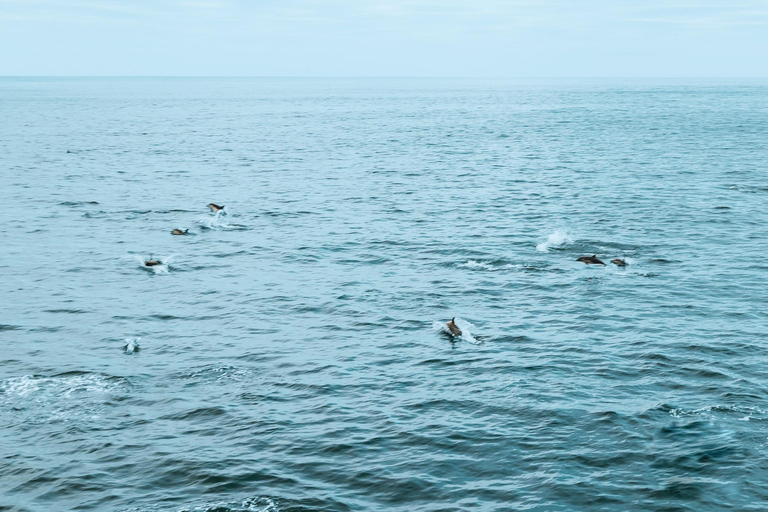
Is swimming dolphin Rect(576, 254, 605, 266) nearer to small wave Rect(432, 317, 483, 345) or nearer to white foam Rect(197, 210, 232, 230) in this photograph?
small wave Rect(432, 317, 483, 345)


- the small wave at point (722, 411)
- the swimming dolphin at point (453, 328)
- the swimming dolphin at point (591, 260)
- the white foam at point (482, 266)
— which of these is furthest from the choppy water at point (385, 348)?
the swimming dolphin at point (591, 260)

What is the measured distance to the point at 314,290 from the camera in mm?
34750

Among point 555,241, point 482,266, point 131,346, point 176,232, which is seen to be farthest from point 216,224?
point 131,346

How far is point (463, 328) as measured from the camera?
28.9 m

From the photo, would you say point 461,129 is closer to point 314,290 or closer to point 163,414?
point 314,290

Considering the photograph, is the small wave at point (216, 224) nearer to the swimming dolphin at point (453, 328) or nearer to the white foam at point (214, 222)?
the white foam at point (214, 222)

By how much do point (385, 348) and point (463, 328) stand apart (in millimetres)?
3358

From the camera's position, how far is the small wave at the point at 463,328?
28.1m

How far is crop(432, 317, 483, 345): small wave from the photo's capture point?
92.1ft

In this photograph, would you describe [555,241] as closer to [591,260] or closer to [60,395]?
[591,260]

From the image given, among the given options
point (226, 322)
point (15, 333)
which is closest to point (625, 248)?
point (226, 322)

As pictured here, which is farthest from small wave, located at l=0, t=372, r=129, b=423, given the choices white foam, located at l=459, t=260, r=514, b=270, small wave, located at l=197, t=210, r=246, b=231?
small wave, located at l=197, t=210, r=246, b=231

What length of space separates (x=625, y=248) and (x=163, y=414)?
2711cm

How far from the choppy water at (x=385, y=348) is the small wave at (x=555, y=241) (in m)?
0.28
